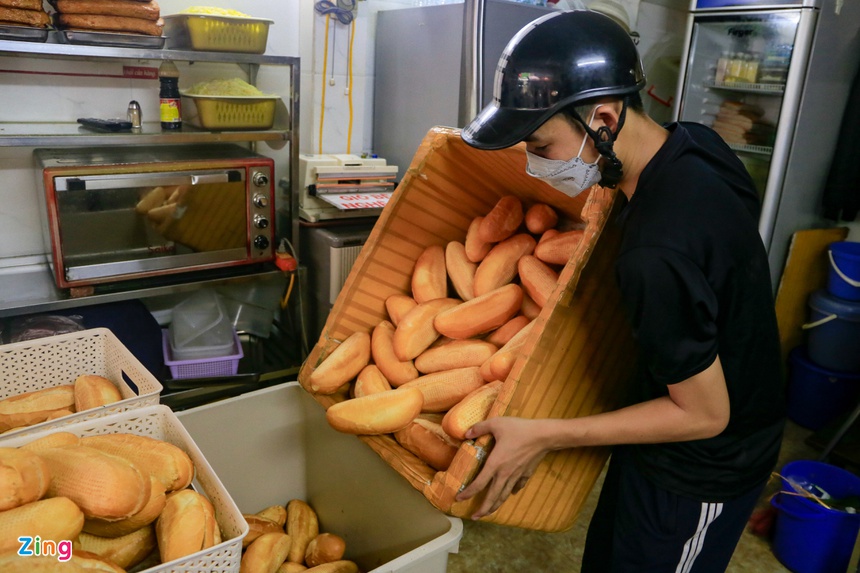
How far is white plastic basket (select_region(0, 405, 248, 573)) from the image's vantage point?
0.86 m

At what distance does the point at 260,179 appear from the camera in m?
2.36

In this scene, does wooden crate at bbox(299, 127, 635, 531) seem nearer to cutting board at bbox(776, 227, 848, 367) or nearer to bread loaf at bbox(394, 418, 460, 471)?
bread loaf at bbox(394, 418, 460, 471)

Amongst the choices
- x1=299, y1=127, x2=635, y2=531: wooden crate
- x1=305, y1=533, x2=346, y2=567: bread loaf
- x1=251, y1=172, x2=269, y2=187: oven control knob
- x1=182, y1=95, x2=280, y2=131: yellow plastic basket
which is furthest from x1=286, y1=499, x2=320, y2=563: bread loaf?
x1=182, y1=95, x2=280, y2=131: yellow plastic basket

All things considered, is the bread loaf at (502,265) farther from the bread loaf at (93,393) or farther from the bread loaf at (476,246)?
the bread loaf at (93,393)

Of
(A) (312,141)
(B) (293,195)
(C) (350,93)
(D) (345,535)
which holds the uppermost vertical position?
(C) (350,93)

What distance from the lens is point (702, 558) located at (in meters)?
1.32

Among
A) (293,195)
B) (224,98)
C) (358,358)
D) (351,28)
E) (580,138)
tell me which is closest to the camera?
(580,138)

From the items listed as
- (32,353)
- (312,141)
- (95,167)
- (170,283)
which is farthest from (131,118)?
(32,353)

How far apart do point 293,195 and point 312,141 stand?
487 mm

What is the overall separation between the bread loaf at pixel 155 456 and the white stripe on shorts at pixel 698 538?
94 cm

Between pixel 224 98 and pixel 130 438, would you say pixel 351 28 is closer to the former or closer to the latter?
pixel 224 98

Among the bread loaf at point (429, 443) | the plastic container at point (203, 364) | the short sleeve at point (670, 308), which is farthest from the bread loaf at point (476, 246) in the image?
the plastic container at point (203, 364)

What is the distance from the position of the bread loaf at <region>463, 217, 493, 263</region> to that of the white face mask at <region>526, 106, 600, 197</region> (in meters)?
0.39

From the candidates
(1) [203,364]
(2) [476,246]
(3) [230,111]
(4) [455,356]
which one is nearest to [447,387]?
(4) [455,356]
